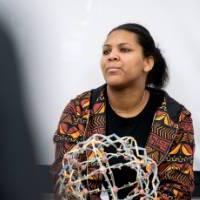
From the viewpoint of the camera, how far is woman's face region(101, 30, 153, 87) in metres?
1.75

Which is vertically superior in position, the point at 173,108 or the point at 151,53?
the point at 151,53

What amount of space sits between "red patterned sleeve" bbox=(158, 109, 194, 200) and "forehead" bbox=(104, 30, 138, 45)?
324 mm

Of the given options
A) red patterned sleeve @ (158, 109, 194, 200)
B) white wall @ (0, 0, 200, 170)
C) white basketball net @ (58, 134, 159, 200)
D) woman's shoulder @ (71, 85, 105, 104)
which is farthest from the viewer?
white wall @ (0, 0, 200, 170)

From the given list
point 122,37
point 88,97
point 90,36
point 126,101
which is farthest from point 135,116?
point 90,36

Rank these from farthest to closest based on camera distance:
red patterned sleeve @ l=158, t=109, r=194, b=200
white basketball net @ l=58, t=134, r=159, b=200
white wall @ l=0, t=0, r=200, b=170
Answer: white wall @ l=0, t=0, r=200, b=170 → red patterned sleeve @ l=158, t=109, r=194, b=200 → white basketball net @ l=58, t=134, r=159, b=200

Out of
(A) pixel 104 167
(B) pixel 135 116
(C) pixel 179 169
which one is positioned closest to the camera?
(A) pixel 104 167

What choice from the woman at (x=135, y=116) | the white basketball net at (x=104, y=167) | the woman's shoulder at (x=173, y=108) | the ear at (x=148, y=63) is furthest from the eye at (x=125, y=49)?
the white basketball net at (x=104, y=167)

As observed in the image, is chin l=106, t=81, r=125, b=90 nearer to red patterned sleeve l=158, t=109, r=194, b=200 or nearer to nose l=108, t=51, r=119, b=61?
nose l=108, t=51, r=119, b=61

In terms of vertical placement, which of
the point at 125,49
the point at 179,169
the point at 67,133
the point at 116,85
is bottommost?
the point at 179,169

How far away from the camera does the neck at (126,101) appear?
1.82 meters

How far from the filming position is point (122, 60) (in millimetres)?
1753

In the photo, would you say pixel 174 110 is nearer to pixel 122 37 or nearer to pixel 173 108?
pixel 173 108

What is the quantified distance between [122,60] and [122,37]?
0.09 meters

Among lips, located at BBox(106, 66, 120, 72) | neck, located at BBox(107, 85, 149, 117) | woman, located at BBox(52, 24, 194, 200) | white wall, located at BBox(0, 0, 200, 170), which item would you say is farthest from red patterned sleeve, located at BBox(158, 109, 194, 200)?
white wall, located at BBox(0, 0, 200, 170)
